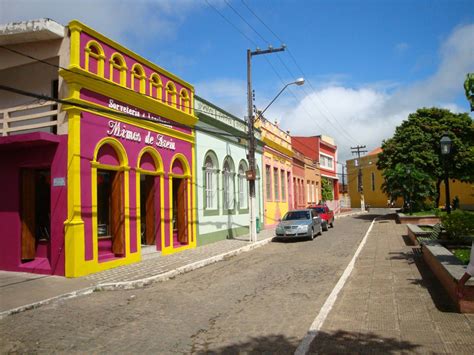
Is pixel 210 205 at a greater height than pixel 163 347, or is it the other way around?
pixel 210 205

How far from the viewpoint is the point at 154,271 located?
37.4ft

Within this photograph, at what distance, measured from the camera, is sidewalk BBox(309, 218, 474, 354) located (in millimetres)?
5457

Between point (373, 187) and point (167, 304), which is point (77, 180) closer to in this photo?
point (167, 304)

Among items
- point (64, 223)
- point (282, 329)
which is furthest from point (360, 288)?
point (64, 223)

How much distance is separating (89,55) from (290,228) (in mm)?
11676

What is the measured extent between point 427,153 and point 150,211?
24.5 metres

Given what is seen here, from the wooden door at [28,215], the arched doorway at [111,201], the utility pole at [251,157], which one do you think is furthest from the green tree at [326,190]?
the wooden door at [28,215]

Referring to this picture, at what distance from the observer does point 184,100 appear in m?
16.8

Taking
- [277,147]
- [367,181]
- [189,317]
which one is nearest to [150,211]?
[189,317]

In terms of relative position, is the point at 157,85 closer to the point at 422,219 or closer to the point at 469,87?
the point at 469,87

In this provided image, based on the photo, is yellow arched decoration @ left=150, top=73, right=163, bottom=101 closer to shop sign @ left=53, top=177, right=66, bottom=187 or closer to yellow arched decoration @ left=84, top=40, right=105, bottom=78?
yellow arched decoration @ left=84, top=40, right=105, bottom=78

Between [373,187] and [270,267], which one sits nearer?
[270,267]

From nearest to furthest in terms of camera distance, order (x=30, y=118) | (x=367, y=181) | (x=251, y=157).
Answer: (x=30, y=118)
(x=251, y=157)
(x=367, y=181)

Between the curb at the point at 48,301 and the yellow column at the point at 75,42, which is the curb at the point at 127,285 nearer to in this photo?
the curb at the point at 48,301
